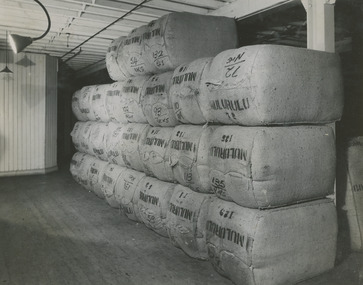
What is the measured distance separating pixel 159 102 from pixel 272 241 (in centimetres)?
183

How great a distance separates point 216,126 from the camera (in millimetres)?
2709

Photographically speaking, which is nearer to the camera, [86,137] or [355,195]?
[355,195]

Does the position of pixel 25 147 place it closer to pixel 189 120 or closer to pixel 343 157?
pixel 189 120

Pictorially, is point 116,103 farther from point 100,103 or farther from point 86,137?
point 86,137

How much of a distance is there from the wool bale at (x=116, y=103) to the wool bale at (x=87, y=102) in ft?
2.69

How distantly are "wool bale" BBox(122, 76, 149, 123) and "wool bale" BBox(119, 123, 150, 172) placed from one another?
0.11 m

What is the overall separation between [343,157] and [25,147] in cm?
688

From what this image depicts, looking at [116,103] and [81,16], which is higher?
[81,16]

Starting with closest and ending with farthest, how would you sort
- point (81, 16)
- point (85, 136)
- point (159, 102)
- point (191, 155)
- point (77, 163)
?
1. point (191, 155)
2. point (159, 102)
3. point (81, 16)
4. point (85, 136)
5. point (77, 163)

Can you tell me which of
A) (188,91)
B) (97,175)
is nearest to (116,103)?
(97,175)

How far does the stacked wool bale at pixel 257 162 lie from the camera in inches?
84.0

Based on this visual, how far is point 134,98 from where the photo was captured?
12.6 ft

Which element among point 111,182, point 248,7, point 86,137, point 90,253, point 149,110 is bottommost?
point 90,253

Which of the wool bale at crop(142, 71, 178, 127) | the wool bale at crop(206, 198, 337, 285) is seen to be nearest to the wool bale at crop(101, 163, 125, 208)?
the wool bale at crop(142, 71, 178, 127)
